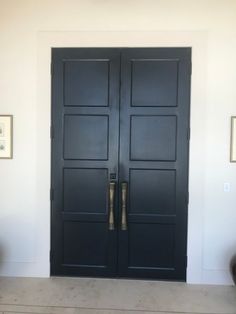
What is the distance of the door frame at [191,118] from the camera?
351cm

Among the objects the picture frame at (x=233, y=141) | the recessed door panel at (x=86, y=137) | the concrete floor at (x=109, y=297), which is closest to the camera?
the concrete floor at (x=109, y=297)

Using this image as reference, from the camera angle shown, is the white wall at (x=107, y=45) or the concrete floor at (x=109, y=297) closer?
the concrete floor at (x=109, y=297)

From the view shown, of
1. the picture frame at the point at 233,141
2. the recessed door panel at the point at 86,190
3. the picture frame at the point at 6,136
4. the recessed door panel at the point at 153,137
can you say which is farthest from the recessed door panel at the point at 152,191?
the picture frame at the point at 6,136

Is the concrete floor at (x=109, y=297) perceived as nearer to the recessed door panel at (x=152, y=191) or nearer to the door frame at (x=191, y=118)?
the door frame at (x=191, y=118)

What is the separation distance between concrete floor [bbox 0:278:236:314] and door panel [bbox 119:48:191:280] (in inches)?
9.7

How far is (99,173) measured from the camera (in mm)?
3615

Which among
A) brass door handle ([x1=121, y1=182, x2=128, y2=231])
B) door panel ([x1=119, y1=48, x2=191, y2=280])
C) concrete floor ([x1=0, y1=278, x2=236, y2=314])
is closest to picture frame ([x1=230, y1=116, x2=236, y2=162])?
door panel ([x1=119, y1=48, x2=191, y2=280])

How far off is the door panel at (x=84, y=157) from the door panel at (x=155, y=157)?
0.14m

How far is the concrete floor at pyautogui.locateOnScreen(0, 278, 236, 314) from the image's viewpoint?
3055 mm

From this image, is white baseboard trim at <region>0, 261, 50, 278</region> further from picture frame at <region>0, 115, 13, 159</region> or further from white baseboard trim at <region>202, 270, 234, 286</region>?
white baseboard trim at <region>202, 270, 234, 286</region>

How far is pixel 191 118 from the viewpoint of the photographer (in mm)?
3529

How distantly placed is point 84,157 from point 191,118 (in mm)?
1208

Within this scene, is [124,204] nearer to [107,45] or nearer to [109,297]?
[109,297]

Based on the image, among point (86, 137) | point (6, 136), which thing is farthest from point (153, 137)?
point (6, 136)
